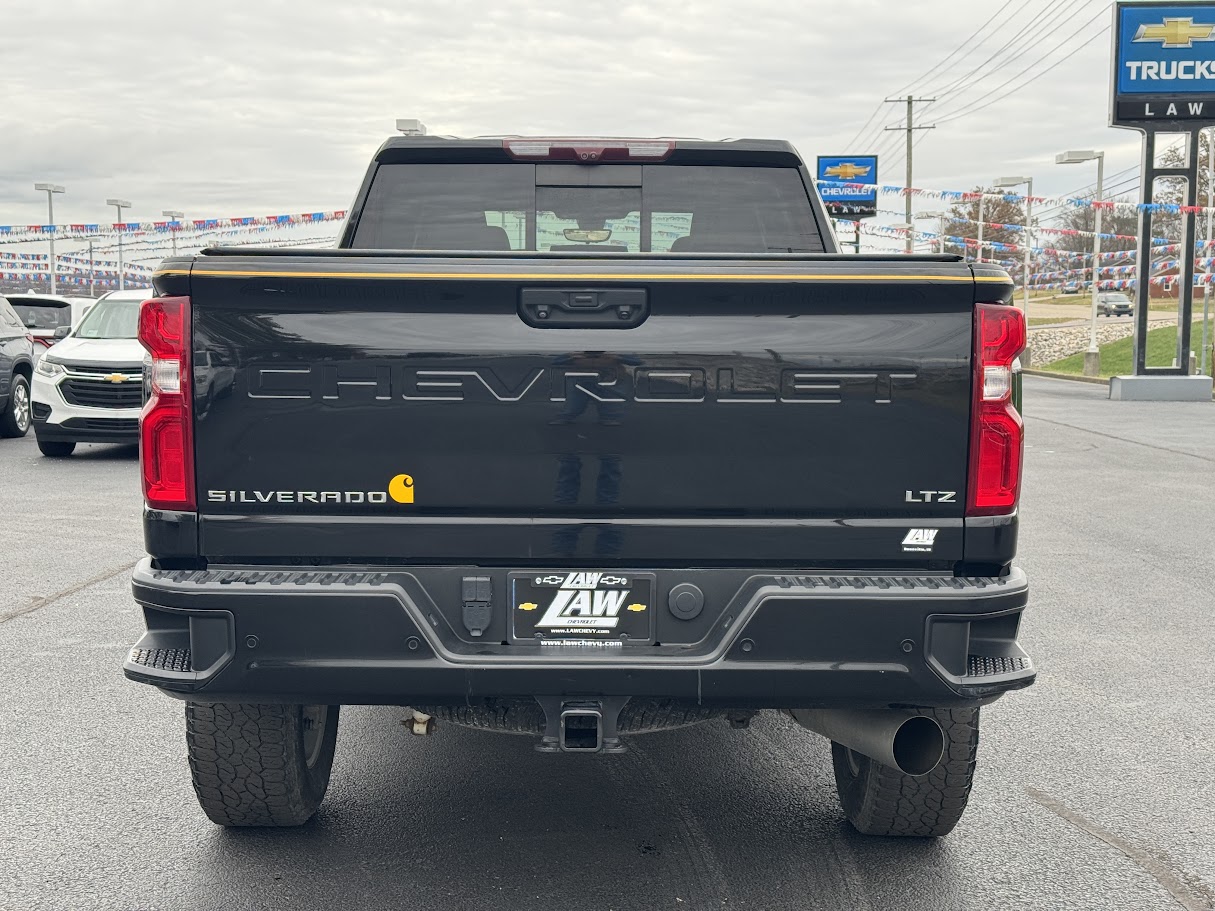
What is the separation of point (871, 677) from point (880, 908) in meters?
0.73

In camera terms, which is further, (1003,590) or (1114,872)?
(1114,872)

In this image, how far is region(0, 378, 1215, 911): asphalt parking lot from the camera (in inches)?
140

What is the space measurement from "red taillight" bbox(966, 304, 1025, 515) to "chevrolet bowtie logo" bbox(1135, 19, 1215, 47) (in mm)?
24383

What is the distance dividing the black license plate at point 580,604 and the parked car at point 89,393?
11403mm

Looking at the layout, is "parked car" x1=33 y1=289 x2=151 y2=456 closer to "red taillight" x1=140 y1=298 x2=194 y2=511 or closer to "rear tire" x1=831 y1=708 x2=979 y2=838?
"red taillight" x1=140 y1=298 x2=194 y2=511

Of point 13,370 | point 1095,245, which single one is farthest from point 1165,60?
point 13,370

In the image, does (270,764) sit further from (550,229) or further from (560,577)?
(550,229)

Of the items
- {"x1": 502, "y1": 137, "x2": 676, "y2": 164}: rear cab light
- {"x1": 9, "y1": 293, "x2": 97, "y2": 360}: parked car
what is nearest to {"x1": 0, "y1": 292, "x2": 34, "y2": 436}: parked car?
{"x1": 9, "y1": 293, "x2": 97, "y2": 360}: parked car

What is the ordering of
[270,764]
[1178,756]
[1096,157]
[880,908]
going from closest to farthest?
[880,908]
[270,764]
[1178,756]
[1096,157]

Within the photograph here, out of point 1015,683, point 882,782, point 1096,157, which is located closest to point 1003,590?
point 1015,683

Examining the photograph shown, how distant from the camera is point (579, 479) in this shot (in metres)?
3.16

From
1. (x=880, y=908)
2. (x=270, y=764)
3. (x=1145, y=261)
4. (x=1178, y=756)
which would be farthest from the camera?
(x=1145, y=261)

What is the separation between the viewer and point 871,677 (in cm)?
318

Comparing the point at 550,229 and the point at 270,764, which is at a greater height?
the point at 550,229
